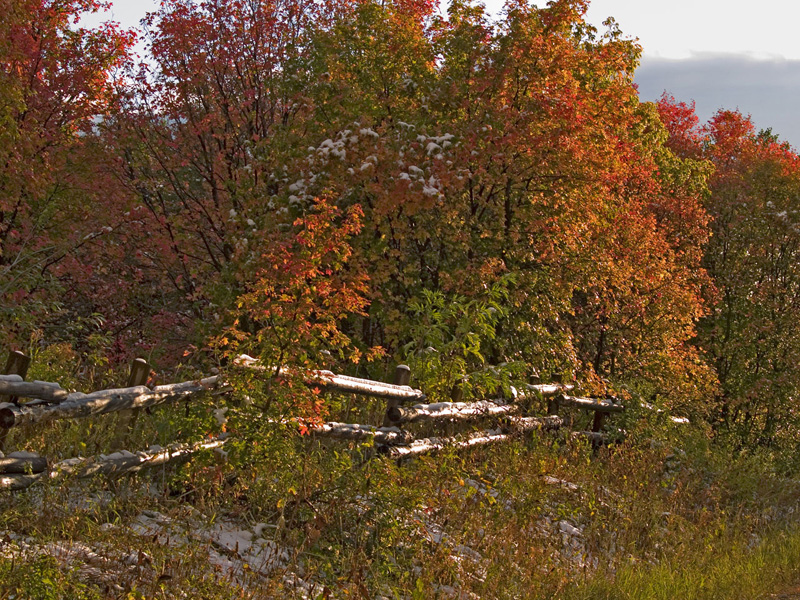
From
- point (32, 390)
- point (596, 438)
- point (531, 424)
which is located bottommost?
point (596, 438)

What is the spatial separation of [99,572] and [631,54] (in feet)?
55.9

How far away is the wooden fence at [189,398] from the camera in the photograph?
5820 millimetres

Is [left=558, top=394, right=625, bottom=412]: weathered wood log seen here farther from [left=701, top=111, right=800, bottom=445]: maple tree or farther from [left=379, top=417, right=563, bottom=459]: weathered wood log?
[left=701, top=111, right=800, bottom=445]: maple tree

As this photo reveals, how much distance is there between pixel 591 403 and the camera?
13.0 metres

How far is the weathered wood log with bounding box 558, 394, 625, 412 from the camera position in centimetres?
1234

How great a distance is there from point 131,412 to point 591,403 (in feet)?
25.7

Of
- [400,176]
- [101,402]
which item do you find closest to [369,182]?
[400,176]

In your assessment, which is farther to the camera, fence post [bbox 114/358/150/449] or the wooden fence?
fence post [bbox 114/358/150/449]

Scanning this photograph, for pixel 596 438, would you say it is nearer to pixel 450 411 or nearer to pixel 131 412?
pixel 450 411

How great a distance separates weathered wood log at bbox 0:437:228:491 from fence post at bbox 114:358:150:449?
617mm

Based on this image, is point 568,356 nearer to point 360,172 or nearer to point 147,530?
point 360,172

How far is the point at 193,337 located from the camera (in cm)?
1539

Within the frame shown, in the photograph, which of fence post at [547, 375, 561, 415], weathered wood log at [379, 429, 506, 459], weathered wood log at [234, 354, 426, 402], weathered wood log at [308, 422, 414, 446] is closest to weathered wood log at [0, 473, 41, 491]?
weathered wood log at [234, 354, 426, 402]

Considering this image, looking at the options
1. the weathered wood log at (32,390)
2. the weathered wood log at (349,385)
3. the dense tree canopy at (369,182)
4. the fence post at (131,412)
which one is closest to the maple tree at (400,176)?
the dense tree canopy at (369,182)
